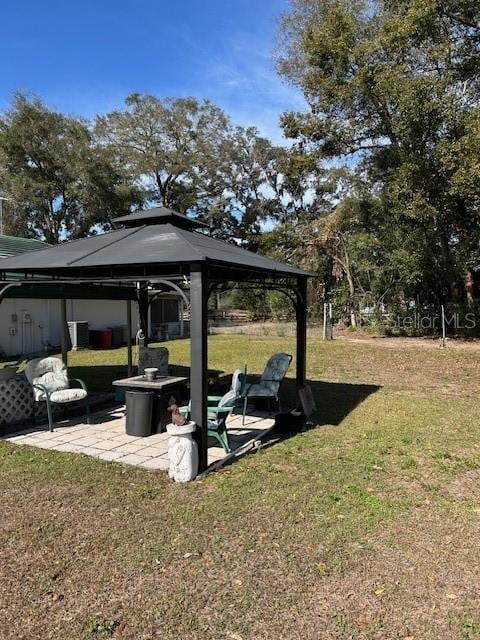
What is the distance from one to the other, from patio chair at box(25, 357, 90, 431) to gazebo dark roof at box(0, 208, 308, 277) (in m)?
1.29

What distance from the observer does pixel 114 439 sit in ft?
19.6

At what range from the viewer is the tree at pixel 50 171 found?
27.4 metres

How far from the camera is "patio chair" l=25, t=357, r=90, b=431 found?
6309mm

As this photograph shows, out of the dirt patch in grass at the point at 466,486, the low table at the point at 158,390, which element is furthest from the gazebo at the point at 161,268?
the dirt patch in grass at the point at 466,486

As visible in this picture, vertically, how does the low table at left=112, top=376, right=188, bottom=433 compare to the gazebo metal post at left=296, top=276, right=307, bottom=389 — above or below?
below

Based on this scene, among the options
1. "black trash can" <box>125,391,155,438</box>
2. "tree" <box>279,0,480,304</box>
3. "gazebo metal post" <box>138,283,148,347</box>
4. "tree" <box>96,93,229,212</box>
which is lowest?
"black trash can" <box>125,391,155,438</box>

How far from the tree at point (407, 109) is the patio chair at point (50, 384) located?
38.7 ft

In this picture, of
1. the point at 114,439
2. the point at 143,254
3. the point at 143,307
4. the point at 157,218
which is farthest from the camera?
the point at 143,307

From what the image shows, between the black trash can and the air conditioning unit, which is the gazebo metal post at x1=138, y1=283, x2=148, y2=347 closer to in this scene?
the black trash can

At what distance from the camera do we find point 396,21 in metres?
15.0

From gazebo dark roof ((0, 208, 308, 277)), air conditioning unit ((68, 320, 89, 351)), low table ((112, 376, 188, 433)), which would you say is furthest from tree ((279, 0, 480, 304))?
low table ((112, 376, 188, 433))

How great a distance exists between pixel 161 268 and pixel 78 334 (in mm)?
11739

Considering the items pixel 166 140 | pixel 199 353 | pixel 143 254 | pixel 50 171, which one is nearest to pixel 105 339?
pixel 143 254

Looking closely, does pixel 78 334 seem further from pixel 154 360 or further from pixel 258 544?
pixel 258 544
